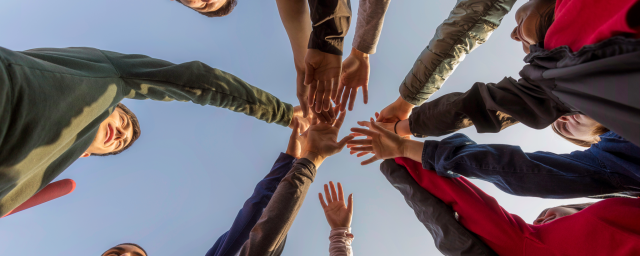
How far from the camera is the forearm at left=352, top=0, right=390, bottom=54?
1.12 meters

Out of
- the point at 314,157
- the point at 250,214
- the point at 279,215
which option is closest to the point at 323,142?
the point at 314,157

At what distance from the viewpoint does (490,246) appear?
0.73 metres

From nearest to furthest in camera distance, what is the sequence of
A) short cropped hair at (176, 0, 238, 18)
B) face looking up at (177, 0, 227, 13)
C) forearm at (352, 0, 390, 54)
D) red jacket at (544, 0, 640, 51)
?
1. red jacket at (544, 0, 640, 51)
2. forearm at (352, 0, 390, 54)
3. face looking up at (177, 0, 227, 13)
4. short cropped hair at (176, 0, 238, 18)

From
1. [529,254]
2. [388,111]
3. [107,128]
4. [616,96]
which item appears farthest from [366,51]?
[107,128]

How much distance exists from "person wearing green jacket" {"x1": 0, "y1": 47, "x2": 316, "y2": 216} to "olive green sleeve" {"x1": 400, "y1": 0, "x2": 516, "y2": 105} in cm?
116

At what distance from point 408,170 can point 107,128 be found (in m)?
1.79

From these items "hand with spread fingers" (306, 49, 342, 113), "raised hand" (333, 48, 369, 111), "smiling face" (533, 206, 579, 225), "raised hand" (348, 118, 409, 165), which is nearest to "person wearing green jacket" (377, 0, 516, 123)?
"raised hand" (333, 48, 369, 111)

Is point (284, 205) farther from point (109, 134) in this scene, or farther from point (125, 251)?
point (125, 251)

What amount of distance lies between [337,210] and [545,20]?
4.79 feet

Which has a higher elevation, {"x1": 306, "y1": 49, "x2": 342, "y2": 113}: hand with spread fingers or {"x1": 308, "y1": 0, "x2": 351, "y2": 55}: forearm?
{"x1": 308, "y1": 0, "x2": 351, "y2": 55}: forearm

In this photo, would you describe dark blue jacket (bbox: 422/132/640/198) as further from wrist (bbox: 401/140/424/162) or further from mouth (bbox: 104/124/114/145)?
mouth (bbox: 104/124/114/145)

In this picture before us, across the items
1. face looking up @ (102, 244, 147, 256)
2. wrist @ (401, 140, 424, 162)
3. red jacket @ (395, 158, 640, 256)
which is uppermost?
wrist @ (401, 140, 424, 162)

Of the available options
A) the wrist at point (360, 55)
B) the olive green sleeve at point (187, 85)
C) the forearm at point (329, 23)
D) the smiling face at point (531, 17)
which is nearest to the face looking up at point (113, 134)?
the olive green sleeve at point (187, 85)

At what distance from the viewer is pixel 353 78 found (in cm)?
129
